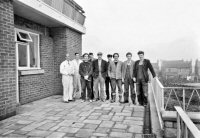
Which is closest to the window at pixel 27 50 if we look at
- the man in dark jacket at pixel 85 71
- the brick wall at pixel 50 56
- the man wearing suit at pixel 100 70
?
the brick wall at pixel 50 56

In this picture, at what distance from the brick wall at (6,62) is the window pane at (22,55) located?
1.63m

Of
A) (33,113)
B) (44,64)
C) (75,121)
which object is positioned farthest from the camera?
(44,64)

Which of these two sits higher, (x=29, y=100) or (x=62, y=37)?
(x=62, y=37)

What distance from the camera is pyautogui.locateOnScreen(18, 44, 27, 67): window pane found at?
6.70 metres

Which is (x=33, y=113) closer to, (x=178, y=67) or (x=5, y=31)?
(x=5, y=31)

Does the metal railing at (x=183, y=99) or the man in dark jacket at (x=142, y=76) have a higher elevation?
the man in dark jacket at (x=142, y=76)

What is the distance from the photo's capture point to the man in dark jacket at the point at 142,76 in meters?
6.21

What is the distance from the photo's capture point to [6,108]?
487cm

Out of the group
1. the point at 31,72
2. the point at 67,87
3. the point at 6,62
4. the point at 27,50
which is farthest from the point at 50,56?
the point at 6,62

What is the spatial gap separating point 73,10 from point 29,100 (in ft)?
15.3

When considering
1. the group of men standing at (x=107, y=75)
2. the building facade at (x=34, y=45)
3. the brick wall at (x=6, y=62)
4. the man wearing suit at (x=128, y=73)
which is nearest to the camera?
the brick wall at (x=6, y=62)

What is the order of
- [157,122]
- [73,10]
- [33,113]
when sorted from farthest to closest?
1. [73,10]
2. [33,113]
3. [157,122]

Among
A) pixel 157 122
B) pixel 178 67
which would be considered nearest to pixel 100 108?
pixel 157 122

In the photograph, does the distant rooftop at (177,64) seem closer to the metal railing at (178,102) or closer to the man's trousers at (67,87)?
the metal railing at (178,102)
